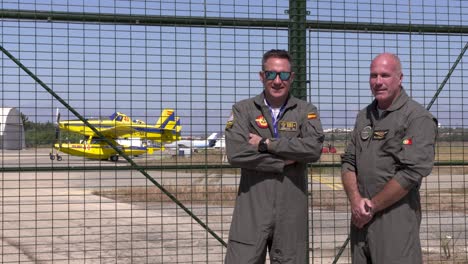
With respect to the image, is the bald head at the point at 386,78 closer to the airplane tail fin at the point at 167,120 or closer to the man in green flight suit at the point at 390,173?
the man in green flight suit at the point at 390,173

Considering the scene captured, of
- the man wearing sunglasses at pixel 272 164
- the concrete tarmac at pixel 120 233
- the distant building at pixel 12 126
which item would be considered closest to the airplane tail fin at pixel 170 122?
the concrete tarmac at pixel 120 233

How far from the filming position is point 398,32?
6273 millimetres

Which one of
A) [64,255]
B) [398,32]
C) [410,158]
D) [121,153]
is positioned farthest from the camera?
[64,255]

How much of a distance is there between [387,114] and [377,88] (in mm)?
177

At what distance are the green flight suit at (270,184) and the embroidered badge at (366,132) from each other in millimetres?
343

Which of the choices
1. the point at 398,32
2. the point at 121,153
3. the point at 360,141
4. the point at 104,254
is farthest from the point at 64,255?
the point at 360,141

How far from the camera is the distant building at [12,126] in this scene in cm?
581

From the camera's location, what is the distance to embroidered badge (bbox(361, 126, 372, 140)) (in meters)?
4.07

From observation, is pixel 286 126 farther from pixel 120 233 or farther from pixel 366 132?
pixel 120 233

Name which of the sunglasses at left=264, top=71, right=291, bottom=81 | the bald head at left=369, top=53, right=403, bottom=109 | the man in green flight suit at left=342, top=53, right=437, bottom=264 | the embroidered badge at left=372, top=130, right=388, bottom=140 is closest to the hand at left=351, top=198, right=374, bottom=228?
the man in green flight suit at left=342, top=53, right=437, bottom=264

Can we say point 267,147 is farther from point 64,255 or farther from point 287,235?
point 64,255

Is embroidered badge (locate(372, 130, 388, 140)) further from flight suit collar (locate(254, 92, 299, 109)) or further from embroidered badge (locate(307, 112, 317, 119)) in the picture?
flight suit collar (locate(254, 92, 299, 109))

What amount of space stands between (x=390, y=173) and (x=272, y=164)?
0.75 m

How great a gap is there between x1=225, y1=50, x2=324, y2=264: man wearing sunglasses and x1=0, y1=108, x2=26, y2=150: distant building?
96.8 inches
